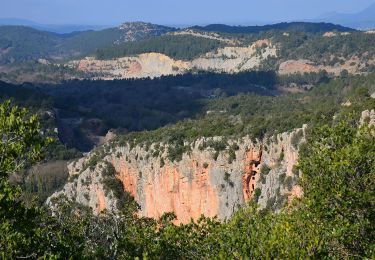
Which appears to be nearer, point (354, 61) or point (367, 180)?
point (367, 180)

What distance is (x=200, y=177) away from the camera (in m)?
57.4

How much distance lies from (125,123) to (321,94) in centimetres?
5338

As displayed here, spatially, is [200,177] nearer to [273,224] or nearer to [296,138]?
[296,138]

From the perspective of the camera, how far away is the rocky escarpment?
161ft

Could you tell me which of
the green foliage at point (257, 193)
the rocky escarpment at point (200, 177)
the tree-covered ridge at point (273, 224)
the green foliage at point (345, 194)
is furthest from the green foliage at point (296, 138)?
the green foliage at point (345, 194)

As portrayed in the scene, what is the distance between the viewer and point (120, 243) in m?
20.8

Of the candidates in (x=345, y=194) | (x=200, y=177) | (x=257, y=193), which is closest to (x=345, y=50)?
(x=200, y=177)

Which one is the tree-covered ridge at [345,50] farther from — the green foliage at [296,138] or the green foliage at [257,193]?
the green foliage at [296,138]

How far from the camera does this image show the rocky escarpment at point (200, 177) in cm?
4894

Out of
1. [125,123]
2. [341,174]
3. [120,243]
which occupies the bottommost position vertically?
[125,123]

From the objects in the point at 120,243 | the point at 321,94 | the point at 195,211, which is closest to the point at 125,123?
the point at 321,94

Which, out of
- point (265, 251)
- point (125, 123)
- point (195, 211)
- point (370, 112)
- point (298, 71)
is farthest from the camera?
point (298, 71)

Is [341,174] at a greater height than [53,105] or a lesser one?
greater

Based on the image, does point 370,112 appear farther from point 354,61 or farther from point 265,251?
point 354,61
